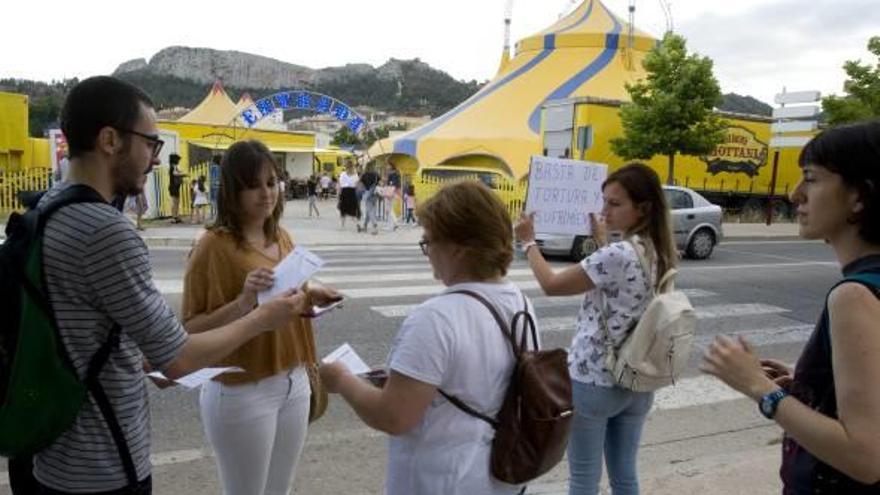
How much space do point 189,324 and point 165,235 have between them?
1397 cm

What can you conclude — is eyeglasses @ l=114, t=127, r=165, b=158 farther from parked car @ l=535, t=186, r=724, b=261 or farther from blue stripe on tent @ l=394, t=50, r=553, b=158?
blue stripe on tent @ l=394, t=50, r=553, b=158

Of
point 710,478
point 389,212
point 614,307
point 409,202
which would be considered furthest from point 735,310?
point 409,202

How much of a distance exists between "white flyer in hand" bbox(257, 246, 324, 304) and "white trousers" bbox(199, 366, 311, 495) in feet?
1.46

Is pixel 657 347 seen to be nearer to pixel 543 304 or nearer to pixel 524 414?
pixel 524 414

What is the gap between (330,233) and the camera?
58.9 feet

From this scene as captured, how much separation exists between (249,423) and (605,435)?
1497mm

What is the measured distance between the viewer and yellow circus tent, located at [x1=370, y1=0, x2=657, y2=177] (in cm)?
3247

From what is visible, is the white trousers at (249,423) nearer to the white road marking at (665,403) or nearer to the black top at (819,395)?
the black top at (819,395)

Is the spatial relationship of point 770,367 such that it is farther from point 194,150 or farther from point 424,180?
point 194,150

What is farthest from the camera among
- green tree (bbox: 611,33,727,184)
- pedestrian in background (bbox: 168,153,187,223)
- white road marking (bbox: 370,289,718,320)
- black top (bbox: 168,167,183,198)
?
green tree (bbox: 611,33,727,184)

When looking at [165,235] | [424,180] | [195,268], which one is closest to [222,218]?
[195,268]

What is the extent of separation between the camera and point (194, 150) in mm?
30406

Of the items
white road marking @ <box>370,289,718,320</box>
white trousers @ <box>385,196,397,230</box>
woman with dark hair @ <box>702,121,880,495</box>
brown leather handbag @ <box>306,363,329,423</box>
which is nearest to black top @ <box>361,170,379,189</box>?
white trousers @ <box>385,196,397,230</box>

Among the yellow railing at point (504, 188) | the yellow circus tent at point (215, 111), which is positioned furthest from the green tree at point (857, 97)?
the yellow circus tent at point (215, 111)
